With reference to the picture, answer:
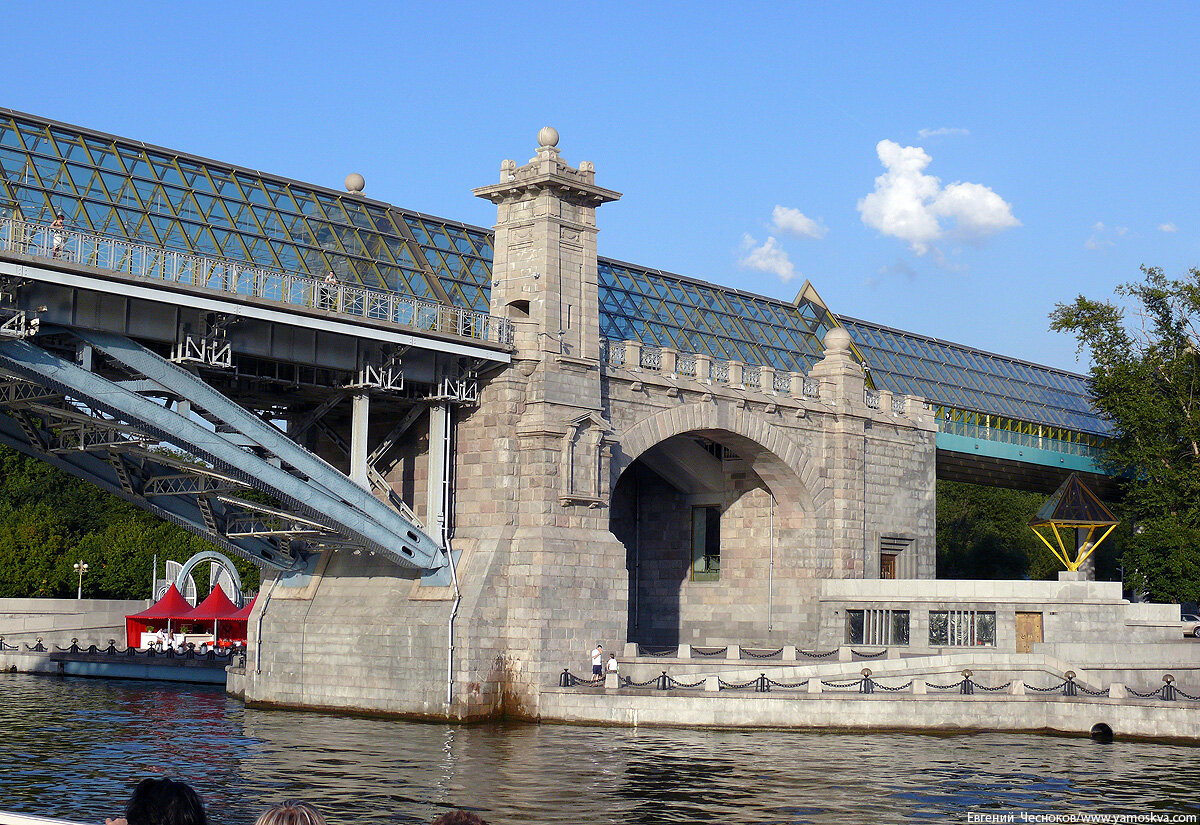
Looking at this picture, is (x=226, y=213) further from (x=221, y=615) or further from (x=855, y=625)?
(x=855, y=625)

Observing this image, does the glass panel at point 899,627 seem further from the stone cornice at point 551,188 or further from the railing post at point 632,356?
the stone cornice at point 551,188

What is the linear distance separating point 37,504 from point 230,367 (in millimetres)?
61008

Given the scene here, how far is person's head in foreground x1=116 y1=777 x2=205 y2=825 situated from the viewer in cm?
663

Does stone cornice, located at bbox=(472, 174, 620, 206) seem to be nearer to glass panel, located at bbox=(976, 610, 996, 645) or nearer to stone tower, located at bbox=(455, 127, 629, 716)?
Result: stone tower, located at bbox=(455, 127, 629, 716)

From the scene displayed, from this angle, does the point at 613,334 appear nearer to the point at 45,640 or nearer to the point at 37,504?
the point at 45,640

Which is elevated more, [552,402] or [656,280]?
[656,280]

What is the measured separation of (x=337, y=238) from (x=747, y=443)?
1509cm

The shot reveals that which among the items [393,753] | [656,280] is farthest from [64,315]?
[656,280]

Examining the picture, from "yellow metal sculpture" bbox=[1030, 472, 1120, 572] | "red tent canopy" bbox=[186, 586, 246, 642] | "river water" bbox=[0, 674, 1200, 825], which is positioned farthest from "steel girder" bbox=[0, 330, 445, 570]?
"yellow metal sculpture" bbox=[1030, 472, 1120, 572]

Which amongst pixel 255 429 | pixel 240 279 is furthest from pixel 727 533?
pixel 240 279

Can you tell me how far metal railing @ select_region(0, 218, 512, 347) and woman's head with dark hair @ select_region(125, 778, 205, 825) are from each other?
78.6 ft

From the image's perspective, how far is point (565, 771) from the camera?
26969 mm

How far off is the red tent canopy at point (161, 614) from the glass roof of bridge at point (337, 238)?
74.9 feet

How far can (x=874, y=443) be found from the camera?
50.4 m
